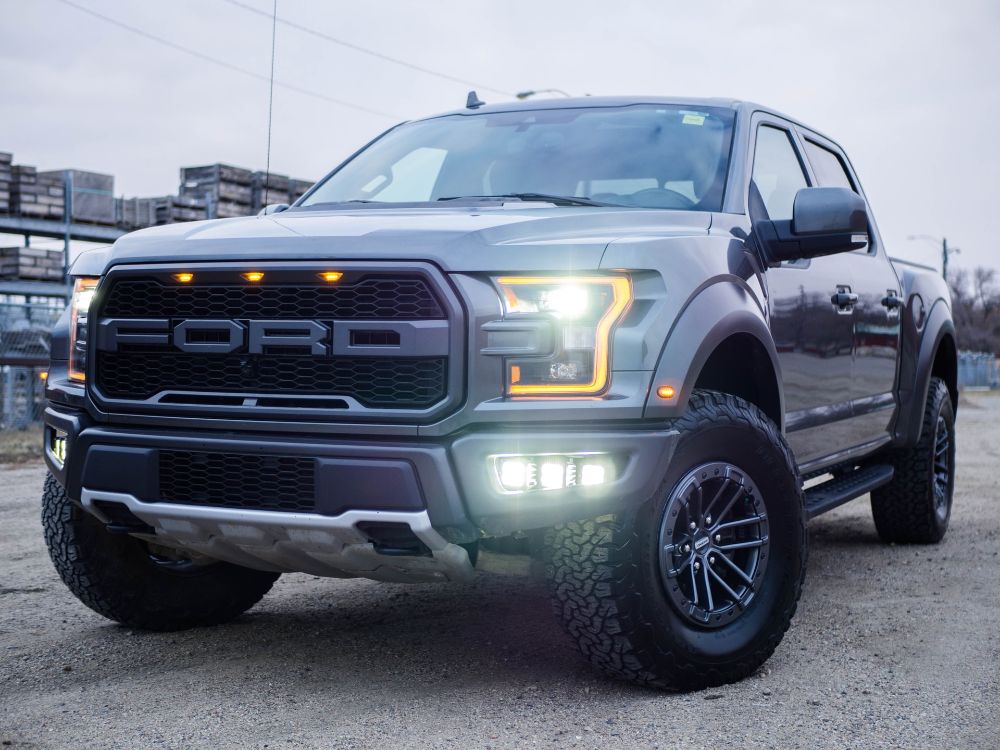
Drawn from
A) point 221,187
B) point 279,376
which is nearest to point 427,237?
point 279,376

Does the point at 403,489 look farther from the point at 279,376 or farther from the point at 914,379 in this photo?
the point at 914,379

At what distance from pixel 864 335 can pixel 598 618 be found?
8.45 ft

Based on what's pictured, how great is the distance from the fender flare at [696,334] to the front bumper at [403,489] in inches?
3.8

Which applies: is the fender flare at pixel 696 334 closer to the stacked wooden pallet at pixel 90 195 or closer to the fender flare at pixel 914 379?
the fender flare at pixel 914 379

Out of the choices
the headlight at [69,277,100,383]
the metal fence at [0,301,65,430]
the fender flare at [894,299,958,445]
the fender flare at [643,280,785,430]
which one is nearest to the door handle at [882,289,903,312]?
the fender flare at [894,299,958,445]

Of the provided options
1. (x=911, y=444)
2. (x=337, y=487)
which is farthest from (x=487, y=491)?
(x=911, y=444)

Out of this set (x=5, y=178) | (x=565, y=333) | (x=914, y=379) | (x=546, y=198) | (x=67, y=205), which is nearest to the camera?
(x=565, y=333)

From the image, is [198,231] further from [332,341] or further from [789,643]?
[789,643]

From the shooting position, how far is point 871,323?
5.58 meters

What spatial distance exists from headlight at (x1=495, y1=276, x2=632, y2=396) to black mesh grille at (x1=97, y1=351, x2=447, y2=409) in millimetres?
229

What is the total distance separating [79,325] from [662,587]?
198 centimetres

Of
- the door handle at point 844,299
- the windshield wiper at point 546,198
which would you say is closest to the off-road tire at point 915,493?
the door handle at point 844,299

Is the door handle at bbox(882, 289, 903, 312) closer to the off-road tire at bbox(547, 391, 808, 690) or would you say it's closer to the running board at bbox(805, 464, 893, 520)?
the running board at bbox(805, 464, 893, 520)

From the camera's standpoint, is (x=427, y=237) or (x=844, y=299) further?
(x=844, y=299)
